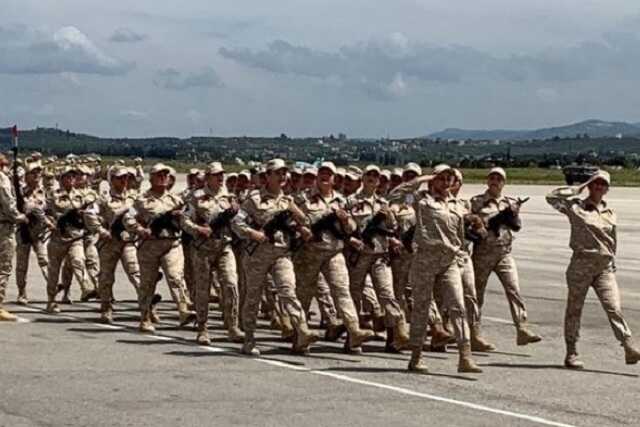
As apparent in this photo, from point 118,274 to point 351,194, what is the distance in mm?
9293

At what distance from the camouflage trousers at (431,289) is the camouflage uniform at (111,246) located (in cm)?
471

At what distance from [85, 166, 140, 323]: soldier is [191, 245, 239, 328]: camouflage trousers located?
1.61 meters

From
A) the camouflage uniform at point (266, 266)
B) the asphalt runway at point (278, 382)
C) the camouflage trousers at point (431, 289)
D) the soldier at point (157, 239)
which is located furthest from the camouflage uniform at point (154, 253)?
the camouflage trousers at point (431, 289)

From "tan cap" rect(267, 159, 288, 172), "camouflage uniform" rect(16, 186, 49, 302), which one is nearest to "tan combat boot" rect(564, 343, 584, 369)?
"tan cap" rect(267, 159, 288, 172)

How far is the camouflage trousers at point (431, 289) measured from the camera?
12.5 m

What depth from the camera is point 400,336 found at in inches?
552

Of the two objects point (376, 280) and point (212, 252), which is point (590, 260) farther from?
point (212, 252)

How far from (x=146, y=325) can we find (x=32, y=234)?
158 inches

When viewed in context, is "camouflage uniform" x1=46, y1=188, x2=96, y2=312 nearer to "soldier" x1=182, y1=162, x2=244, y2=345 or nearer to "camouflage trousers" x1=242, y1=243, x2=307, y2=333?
"soldier" x1=182, y1=162, x2=244, y2=345

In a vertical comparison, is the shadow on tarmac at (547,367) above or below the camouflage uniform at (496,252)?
below

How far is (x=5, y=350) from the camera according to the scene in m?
13.8

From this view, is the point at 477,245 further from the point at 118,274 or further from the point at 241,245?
the point at 118,274

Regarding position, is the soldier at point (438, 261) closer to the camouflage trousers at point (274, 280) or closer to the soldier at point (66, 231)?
the camouflage trousers at point (274, 280)

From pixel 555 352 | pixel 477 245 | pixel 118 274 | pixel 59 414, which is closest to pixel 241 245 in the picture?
pixel 477 245
